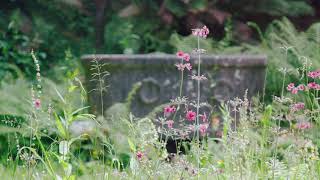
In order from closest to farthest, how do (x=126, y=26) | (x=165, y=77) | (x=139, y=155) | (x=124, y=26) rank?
(x=139, y=155) < (x=165, y=77) < (x=126, y=26) < (x=124, y=26)

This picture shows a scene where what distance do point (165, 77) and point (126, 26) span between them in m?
2.36

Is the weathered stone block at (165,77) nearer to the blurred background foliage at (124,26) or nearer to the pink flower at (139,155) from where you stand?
the blurred background foliage at (124,26)

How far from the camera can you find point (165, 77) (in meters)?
5.35

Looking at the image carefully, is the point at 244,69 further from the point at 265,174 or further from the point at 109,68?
the point at 265,174

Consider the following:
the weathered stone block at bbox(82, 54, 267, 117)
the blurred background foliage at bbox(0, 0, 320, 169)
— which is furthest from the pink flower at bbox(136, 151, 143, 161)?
the blurred background foliage at bbox(0, 0, 320, 169)

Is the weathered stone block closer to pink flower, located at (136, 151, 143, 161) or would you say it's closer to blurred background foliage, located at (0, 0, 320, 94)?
blurred background foliage, located at (0, 0, 320, 94)

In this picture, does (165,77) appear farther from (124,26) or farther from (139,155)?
(139,155)

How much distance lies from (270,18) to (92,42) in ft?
6.97

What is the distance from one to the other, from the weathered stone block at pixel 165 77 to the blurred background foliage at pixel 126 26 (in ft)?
4.32

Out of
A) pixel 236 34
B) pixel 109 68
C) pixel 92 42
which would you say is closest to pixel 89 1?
pixel 92 42

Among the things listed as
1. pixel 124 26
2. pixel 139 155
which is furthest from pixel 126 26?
pixel 139 155

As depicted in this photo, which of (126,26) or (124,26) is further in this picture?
(124,26)

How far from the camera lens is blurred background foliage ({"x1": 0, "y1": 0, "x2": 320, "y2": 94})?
7227 mm

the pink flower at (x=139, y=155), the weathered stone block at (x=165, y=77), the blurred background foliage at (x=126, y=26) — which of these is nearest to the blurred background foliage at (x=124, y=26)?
the blurred background foliage at (x=126, y=26)
